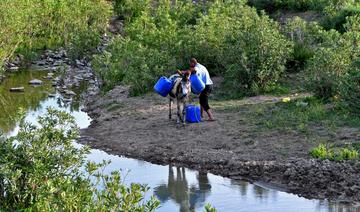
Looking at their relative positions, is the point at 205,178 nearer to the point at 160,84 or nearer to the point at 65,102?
the point at 160,84

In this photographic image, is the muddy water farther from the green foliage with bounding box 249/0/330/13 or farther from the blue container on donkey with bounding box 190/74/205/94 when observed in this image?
the green foliage with bounding box 249/0/330/13

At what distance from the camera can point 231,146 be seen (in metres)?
15.0

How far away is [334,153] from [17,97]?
14.9m

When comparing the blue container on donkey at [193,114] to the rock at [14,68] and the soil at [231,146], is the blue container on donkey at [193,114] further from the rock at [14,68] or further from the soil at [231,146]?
the rock at [14,68]

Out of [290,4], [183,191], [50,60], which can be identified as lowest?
[183,191]

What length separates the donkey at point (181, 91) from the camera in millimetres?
16248

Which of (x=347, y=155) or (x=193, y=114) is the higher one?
(x=193, y=114)

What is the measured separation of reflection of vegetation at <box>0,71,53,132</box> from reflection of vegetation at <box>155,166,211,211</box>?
7766 millimetres

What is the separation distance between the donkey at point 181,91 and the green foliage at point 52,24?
12138 mm

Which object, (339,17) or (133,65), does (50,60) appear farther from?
(339,17)

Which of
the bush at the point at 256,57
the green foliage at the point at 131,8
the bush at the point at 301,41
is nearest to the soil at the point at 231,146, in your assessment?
the bush at the point at 256,57

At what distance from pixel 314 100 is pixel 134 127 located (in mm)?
4822

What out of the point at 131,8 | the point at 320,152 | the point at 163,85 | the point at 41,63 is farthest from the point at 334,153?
the point at 131,8

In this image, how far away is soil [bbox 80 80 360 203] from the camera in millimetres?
12559
